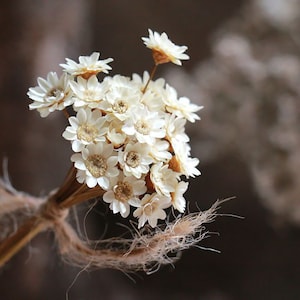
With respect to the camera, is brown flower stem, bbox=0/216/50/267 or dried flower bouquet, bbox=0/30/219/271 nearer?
dried flower bouquet, bbox=0/30/219/271

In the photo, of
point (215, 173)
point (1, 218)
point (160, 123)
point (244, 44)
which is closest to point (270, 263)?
point (215, 173)

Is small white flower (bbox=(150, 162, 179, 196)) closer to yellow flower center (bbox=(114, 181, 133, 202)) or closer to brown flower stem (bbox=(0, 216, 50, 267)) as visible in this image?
yellow flower center (bbox=(114, 181, 133, 202))

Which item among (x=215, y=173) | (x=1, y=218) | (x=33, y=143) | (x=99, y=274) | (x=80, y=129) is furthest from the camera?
(x=215, y=173)

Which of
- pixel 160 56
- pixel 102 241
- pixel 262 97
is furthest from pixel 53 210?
pixel 262 97

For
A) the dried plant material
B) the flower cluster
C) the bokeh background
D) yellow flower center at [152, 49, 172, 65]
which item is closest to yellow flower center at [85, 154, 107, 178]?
the flower cluster

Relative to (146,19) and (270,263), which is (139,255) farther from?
(146,19)

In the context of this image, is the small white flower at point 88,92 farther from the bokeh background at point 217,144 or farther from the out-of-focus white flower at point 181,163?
the bokeh background at point 217,144
